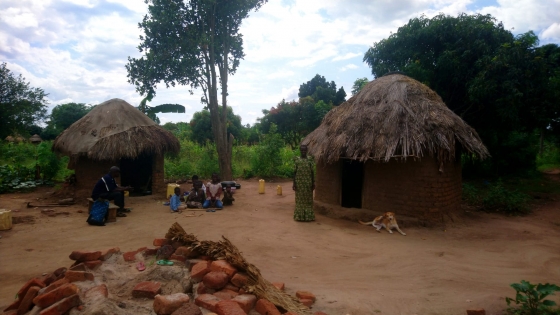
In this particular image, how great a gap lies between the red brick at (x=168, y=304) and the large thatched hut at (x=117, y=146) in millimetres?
8515

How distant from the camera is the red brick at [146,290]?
362 centimetres

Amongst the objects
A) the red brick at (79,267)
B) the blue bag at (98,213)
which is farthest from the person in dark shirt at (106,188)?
the red brick at (79,267)

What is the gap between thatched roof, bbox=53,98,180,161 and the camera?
1077cm

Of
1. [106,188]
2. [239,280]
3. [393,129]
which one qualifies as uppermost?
[393,129]

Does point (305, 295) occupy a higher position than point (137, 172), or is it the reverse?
point (137, 172)

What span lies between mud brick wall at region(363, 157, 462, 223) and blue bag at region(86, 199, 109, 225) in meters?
6.10

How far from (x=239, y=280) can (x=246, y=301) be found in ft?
1.40

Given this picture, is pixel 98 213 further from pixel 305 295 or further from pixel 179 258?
pixel 305 295

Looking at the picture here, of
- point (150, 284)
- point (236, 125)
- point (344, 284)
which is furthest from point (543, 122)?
point (236, 125)

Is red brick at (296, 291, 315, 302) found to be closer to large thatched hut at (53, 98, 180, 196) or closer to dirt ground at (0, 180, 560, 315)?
dirt ground at (0, 180, 560, 315)

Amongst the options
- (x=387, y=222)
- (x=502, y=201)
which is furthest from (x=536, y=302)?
(x=502, y=201)

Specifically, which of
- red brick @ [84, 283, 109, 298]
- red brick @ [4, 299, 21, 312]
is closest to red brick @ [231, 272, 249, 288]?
red brick @ [84, 283, 109, 298]

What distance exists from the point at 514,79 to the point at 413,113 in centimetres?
460

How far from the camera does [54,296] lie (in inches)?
130
